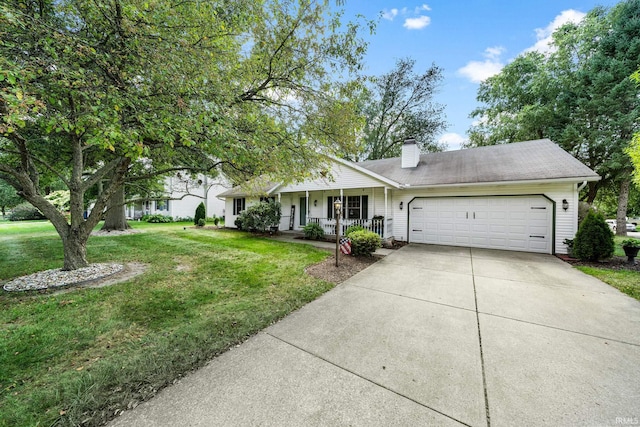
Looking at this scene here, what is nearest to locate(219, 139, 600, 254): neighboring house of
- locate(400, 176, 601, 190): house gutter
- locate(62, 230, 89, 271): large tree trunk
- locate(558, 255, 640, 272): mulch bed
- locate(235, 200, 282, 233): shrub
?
locate(400, 176, 601, 190): house gutter

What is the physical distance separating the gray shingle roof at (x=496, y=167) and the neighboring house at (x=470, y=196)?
0.02 metres

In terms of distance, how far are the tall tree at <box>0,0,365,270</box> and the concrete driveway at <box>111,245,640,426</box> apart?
2.89 meters

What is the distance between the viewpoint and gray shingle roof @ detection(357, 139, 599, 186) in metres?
7.98

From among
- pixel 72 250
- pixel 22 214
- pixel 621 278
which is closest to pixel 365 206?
pixel 621 278

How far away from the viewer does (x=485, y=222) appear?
9109 mm

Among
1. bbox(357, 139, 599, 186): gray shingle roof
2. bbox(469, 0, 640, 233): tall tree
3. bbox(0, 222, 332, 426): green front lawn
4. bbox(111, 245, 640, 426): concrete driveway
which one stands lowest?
bbox(111, 245, 640, 426): concrete driveway

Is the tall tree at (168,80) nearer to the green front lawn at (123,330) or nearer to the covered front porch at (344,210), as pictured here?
the green front lawn at (123,330)

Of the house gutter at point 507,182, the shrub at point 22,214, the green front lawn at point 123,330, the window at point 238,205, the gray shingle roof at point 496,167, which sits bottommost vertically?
the green front lawn at point 123,330

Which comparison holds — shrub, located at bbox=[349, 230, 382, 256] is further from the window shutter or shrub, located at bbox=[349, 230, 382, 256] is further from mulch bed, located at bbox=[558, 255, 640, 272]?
mulch bed, located at bbox=[558, 255, 640, 272]

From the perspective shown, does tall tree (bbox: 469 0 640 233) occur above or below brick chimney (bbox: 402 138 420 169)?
above

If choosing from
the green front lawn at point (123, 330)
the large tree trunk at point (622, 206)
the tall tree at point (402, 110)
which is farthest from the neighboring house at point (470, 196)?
the large tree trunk at point (622, 206)

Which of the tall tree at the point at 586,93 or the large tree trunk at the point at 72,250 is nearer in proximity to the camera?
the large tree trunk at the point at 72,250

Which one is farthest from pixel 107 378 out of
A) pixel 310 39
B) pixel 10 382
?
pixel 310 39

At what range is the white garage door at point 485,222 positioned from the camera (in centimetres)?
833
